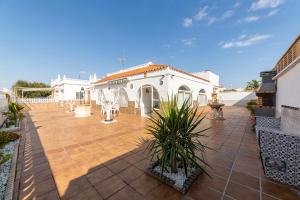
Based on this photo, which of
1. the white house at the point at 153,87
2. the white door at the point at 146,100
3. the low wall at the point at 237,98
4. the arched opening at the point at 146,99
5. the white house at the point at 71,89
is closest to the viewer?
the white house at the point at 153,87

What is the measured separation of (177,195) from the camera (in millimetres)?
2182

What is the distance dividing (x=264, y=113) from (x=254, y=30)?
668cm

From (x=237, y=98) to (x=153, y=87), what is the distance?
17.6 m

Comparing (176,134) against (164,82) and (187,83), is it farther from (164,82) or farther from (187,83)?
(187,83)

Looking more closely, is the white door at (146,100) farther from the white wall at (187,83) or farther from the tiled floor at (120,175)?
the tiled floor at (120,175)

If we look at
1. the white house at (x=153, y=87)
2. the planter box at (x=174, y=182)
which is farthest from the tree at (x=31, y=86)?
the planter box at (x=174, y=182)

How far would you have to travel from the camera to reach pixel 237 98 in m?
20.6

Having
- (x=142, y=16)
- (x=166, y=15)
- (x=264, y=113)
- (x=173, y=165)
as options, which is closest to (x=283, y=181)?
(x=173, y=165)

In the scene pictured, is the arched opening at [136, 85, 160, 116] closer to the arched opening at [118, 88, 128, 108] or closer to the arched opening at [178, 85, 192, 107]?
the arched opening at [178, 85, 192, 107]

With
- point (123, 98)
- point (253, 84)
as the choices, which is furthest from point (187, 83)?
point (253, 84)

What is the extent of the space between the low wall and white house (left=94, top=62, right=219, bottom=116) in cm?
878

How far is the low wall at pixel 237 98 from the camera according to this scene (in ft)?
64.2

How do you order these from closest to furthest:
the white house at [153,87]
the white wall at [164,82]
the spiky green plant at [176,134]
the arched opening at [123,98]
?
1. the spiky green plant at [176,134]
2. the white wall at [164,82]
3. the white house at [153,87]
4. the arched opening at [123,98]

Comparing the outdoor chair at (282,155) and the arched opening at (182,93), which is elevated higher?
the arched opening at (182,93)
